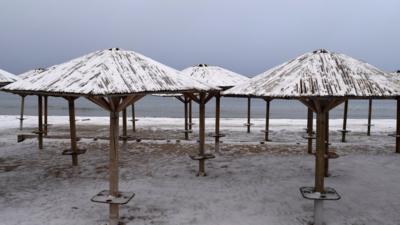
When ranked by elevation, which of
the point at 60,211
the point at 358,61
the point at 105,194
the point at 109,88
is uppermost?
the point at 358,61

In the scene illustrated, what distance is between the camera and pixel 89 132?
19.0m

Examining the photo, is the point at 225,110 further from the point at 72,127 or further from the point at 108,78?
the point at 108,78

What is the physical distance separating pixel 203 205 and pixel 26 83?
13.2ft

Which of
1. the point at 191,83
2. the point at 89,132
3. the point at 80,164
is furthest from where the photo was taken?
the point at 89,132

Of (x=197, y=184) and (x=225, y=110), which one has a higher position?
(x=225, y=110)

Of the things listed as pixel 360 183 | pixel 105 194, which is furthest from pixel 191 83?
pixel 360 183

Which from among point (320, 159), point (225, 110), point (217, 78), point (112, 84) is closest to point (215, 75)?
point (217, 78)

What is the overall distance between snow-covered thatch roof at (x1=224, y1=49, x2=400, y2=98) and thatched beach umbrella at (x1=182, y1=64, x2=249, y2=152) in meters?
5.49

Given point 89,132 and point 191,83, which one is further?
point 89,132

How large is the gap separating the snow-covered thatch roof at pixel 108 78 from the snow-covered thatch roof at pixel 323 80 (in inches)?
51.2

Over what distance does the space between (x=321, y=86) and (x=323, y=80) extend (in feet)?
0.71

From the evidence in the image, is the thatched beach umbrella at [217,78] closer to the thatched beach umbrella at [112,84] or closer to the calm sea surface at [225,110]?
the thatched beach umbrella at [112,84]

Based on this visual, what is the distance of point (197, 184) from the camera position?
921 cm

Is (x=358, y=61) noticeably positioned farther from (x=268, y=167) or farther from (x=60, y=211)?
(x=60, y=211)
